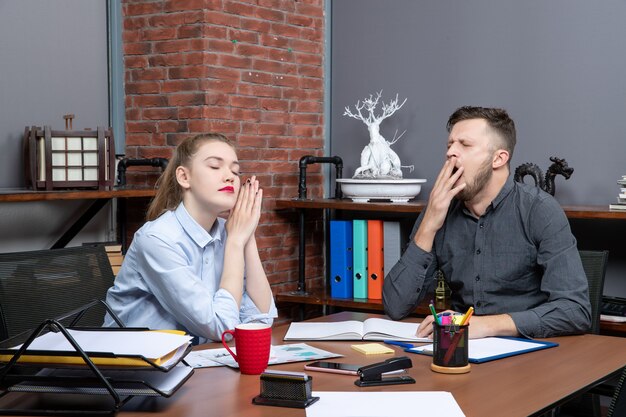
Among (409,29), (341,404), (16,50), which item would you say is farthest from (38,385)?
(409,29)

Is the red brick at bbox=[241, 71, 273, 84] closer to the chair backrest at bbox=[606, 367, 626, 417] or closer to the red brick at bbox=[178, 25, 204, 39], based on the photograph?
the red brick at bbox=[178, 25, 204, 39]

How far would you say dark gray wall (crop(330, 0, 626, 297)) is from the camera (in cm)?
344

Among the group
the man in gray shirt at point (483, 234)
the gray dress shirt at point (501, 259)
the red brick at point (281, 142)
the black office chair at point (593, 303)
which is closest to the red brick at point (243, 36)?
the red brick at point (281, 142)

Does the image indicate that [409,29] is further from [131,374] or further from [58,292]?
[131,374]

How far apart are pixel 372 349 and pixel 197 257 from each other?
1.95 ft

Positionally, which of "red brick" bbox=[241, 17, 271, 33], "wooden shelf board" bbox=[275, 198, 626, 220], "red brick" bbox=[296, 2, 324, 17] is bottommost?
"wooden shelf board" bbox=[275, 198, 626, 220]

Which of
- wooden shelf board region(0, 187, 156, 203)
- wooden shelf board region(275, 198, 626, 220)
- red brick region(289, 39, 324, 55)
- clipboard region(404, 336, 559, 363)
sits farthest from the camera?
red brick region(289, 39, 324, 55)

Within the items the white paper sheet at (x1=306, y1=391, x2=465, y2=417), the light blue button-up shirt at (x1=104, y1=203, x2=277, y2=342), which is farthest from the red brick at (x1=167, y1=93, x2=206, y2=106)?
the white paper sheet at (x1=306, y1=391, x2=465, y2=417)

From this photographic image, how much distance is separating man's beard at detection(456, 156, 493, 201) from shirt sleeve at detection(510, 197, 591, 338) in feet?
0.56

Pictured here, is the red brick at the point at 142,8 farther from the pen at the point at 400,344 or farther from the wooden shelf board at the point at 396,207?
the pen at the point at 400,344

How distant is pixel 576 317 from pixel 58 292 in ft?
4.46

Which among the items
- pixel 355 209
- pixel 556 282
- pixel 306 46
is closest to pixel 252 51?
pixel 306 46

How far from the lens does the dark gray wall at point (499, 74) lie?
345 centimetres

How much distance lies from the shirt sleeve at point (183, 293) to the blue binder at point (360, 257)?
1598 millimetres
